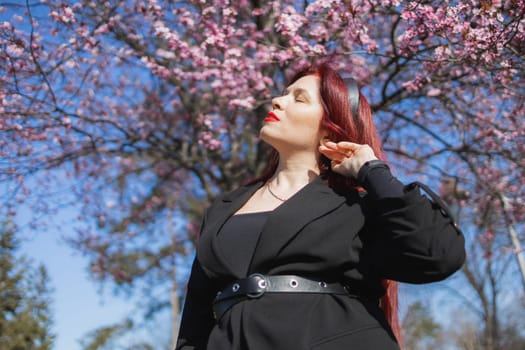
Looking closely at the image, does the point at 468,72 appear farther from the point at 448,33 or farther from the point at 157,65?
the point at 157,65

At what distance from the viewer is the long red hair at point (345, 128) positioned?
2029 mm

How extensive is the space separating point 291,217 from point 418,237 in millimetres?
421

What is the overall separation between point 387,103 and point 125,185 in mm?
4900

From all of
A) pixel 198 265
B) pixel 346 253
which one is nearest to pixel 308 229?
pixel 346 253

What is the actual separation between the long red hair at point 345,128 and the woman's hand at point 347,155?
0.06 metres

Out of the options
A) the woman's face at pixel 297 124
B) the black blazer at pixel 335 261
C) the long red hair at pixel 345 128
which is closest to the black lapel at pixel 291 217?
the black blazer at pixel 335 261

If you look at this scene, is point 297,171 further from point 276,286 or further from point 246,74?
point 246,74

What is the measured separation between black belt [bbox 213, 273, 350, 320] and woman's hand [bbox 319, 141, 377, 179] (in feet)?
1.30

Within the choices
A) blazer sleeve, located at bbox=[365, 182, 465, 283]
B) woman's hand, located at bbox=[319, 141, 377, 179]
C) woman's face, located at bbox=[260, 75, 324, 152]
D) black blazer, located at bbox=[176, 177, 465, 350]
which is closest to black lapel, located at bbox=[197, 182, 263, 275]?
black blazer, located at bbox=[176, 177, 465, 350]

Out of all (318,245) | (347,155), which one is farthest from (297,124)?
(318,245)

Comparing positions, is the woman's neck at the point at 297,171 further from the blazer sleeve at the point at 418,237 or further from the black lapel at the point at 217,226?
the blazer sleeve at the point at 418,237

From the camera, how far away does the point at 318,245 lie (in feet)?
5.75

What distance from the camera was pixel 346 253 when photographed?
5.73ft

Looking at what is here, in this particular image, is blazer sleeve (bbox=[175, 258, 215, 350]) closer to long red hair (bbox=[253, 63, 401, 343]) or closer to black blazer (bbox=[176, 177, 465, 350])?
black blazer (bbox=[176, 177, 465, 350])
